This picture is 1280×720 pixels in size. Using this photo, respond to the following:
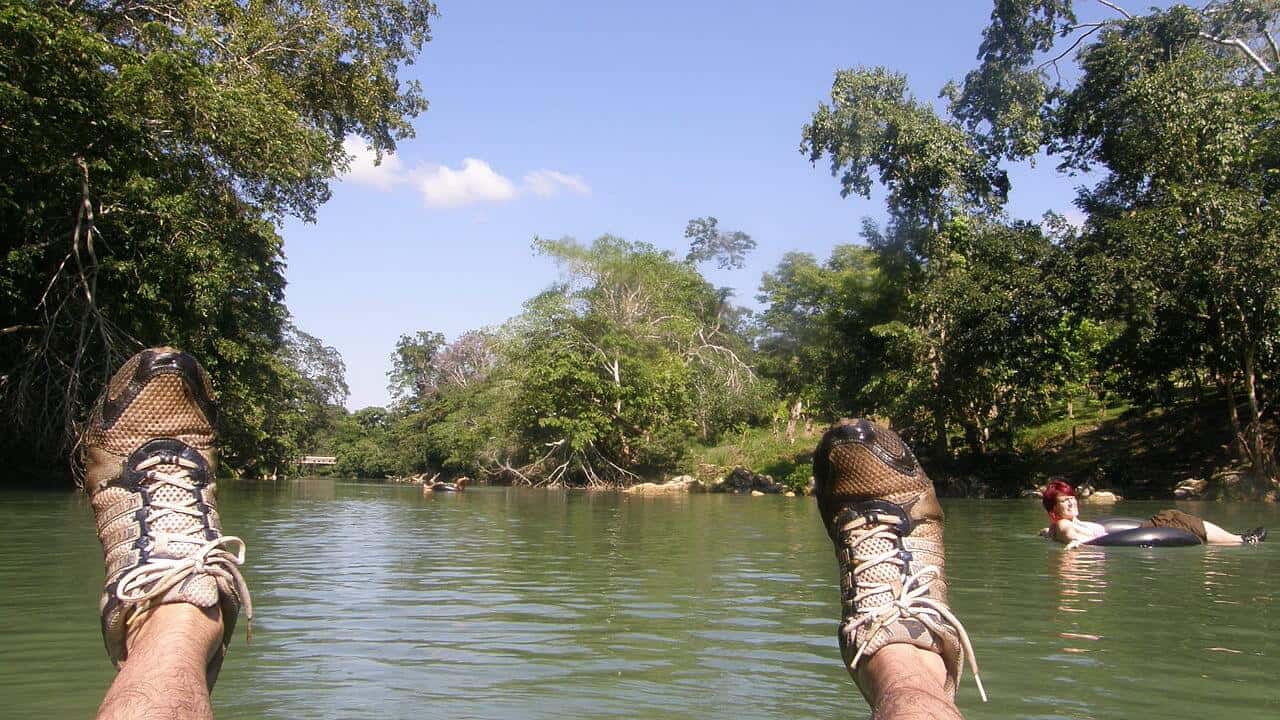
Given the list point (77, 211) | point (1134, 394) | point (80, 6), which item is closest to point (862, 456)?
point (77, 211)

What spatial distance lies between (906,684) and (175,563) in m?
1.69

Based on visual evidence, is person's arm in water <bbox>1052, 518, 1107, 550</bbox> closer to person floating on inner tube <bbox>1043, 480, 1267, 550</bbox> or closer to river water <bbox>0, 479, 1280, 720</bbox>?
person floating on inner tube <bbox>1043, 480, 1267, 550</bbox>

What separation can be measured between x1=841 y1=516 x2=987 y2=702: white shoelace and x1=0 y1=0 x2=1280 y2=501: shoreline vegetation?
→ 12410 mm

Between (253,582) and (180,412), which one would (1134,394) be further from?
(180,412)

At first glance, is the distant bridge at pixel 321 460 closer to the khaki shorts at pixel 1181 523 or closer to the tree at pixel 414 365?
the tree at pixel 414 365

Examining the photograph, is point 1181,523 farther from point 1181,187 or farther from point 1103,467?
point 1103,467

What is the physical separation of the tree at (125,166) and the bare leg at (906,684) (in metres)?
12.7

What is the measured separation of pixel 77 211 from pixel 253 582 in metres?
10.8

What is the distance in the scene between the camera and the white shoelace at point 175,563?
2150 mm

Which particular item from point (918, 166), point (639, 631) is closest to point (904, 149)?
point (918, 166)

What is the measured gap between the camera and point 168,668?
184cm

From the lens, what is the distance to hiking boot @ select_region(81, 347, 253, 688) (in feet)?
7.44

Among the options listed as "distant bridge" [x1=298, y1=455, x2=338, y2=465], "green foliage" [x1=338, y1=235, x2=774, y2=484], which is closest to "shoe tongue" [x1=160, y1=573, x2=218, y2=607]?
"green foliage" [x1=338, y1=235, x2=774, y2=484]

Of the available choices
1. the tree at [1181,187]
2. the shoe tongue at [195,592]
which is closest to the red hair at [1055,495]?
the shoe tongue at [195,592]
